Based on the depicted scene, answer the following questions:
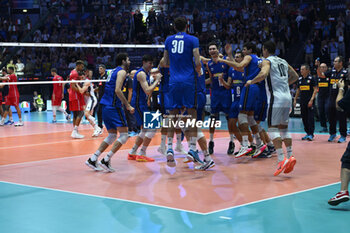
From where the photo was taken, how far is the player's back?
799cm

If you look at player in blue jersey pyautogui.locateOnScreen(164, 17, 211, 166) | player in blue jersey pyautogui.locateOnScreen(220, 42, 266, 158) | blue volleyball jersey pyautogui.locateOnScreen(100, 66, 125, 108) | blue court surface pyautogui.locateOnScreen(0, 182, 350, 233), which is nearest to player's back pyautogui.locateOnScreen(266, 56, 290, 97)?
player in blue jersey pyautogui.locateOnScreen(164, 17, 211, 166)

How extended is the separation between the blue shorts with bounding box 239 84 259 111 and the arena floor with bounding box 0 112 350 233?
103 centimetres

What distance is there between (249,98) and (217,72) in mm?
1031

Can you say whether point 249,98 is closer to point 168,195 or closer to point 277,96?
point 277,96

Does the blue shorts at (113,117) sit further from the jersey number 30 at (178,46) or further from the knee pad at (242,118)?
the knee pad at (242,118)

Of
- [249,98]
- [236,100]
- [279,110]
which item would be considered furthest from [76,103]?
[279,110]

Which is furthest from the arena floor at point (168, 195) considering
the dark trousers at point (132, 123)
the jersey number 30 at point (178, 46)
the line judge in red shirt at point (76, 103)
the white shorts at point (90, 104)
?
the white shorts at point (90, 104)

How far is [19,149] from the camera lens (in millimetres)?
11805

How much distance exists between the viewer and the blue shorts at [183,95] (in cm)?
797

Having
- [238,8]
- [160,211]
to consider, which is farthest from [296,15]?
[160,211]

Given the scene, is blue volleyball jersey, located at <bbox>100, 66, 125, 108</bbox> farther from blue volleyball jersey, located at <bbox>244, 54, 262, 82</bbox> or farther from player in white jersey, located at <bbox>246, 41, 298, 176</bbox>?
blue volleyball jersey, located at <bbox>244, 54, 262, 82</bbox>

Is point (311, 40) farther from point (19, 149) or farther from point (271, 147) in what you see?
point (19, 149)

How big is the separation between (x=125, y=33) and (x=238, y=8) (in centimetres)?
598

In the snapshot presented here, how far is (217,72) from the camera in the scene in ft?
34.0
